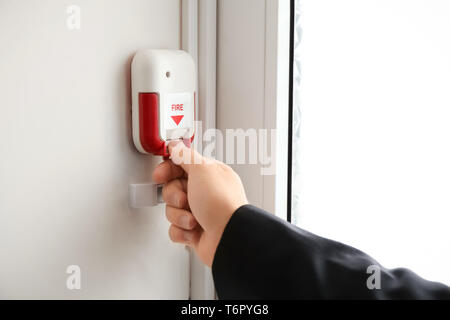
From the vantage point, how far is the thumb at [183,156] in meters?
0.70

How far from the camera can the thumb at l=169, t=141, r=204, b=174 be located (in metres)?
0.70

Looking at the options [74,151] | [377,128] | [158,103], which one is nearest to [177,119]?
[158,103]

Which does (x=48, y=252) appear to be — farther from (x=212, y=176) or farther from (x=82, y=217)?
(x=212, y=176)

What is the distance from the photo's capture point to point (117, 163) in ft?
2.39

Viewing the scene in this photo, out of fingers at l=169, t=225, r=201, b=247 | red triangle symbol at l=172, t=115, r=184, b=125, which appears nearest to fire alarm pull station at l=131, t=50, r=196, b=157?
red triangle symbol at l=172, t=115, r=184, b=125

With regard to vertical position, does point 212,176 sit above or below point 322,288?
above

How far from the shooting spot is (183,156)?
71 cm

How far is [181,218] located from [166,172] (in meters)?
0.07

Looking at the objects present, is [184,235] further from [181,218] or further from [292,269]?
[292,269]

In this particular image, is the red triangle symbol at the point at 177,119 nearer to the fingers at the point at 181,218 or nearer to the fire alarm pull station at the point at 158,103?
the fire alarm pull station at the point at 158,103

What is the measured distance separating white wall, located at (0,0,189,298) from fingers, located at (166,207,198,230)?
0.05m

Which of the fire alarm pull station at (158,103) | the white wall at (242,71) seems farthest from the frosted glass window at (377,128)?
the fire alarm pull station at (158,103)
